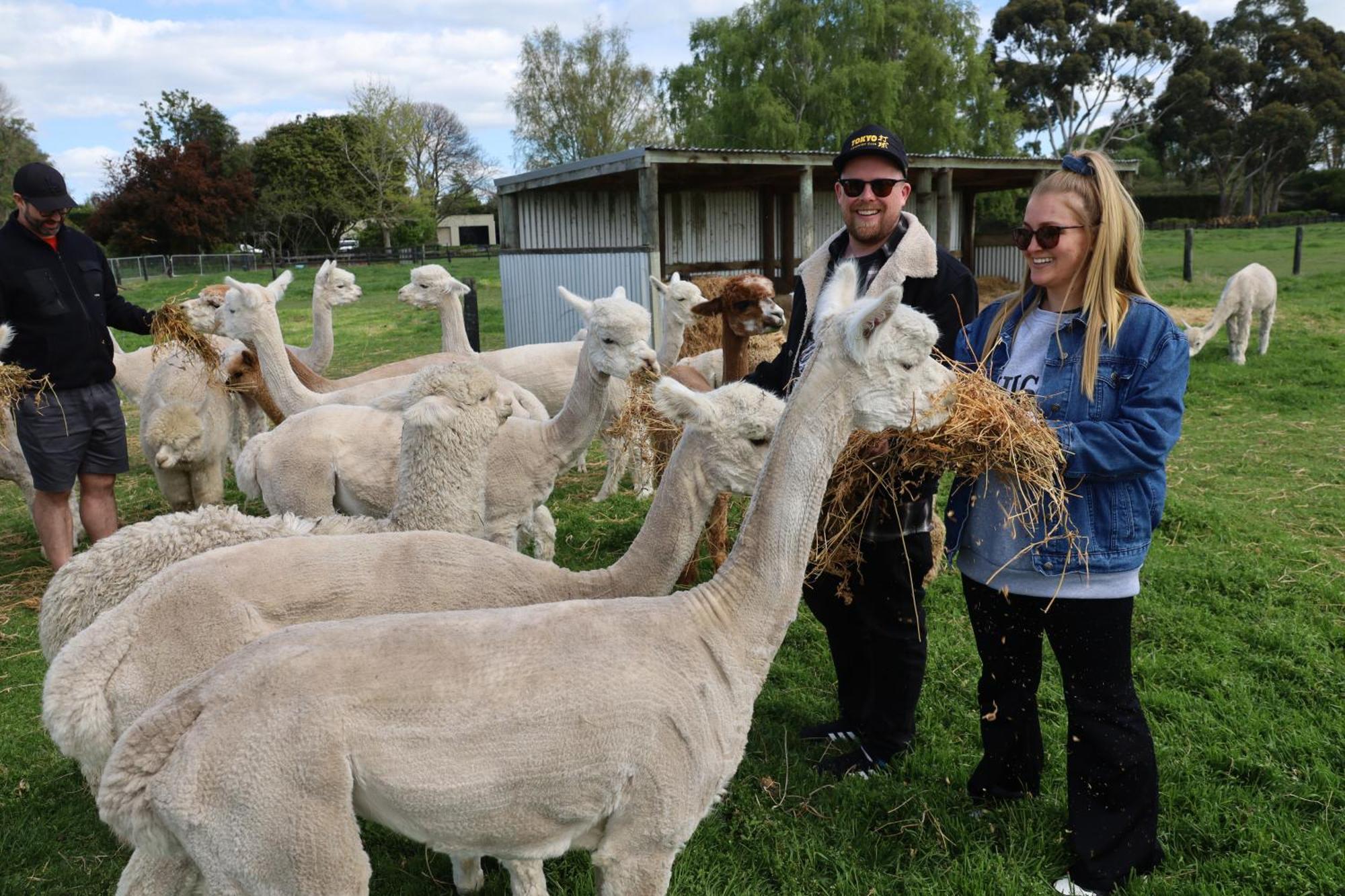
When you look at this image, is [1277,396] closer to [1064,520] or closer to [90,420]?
[1064,520]

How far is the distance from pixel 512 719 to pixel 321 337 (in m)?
7.30

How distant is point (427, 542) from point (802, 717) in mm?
1997

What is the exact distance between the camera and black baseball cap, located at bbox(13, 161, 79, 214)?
470cm

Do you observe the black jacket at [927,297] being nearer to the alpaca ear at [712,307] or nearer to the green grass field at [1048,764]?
the green grass field at [1048,764]

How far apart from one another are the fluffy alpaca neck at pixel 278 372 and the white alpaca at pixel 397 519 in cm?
259

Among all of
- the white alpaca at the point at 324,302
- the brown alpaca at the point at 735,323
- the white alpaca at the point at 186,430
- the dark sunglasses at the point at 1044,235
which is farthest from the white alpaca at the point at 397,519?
the white alpaca at the point at 324,302

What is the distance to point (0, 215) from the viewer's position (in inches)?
1483

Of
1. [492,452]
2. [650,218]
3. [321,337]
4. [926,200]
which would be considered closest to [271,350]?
[492,452]

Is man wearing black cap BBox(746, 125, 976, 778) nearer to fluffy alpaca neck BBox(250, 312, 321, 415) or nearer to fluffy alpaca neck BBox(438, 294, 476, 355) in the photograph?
fluffy alpaca neck BBox(250, 312, 321, 415)

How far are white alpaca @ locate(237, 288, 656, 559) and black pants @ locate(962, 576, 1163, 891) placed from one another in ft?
9.11

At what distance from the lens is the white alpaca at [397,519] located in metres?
3.01

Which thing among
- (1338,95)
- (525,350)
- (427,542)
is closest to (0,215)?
(525,350)

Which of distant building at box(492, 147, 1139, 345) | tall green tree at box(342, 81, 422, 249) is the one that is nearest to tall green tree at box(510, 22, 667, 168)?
tall green tree at box(342, 81, 422, 249)

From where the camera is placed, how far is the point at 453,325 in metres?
8.17
